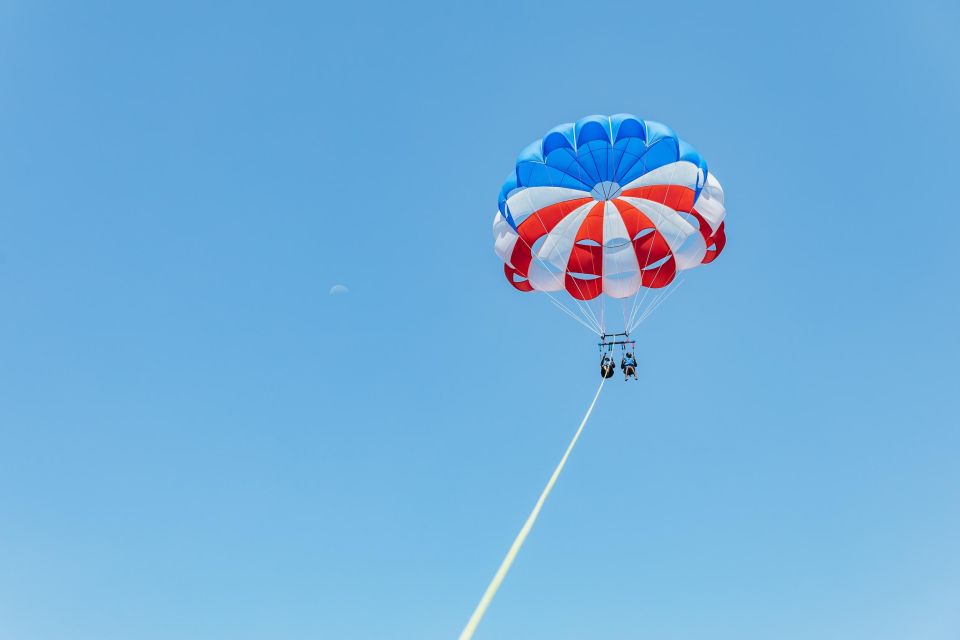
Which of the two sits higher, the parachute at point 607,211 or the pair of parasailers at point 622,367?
the parachute at point 607,211

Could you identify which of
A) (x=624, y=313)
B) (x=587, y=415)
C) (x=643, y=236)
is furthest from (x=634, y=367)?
(x=587, y=415)

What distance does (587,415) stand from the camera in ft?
41.6

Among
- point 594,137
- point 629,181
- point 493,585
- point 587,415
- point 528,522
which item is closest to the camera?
point 493,585

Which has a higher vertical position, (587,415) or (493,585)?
(587,415)

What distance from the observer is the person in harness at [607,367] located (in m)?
18.8

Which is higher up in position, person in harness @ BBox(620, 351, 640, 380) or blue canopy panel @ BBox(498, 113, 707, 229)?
blue canopy panel @ BBox(498, 113, 707, 229)

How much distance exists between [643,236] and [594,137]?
3.61 m

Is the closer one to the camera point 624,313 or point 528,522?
point 528,522

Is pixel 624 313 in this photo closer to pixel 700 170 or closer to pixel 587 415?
pixel 700 170

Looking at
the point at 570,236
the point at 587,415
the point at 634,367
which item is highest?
the point at 570,236

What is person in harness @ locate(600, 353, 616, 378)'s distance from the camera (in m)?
18.8

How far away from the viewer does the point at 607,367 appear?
1891 cm

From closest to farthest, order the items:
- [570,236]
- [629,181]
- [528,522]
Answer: [528,522], [629,181], [570,236]

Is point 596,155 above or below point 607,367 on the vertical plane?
above
